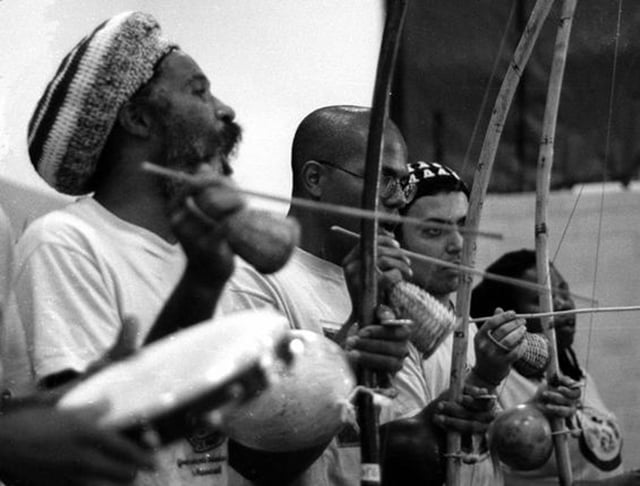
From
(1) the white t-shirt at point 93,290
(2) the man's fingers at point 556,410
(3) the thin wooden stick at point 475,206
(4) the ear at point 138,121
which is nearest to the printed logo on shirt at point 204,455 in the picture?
(1) the white t-shirt at point 93,290

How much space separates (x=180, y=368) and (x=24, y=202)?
2.85 feet

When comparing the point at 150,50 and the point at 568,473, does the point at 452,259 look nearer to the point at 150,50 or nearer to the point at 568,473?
the point at 568,473

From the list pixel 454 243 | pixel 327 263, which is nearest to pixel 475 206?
pixel 454 243

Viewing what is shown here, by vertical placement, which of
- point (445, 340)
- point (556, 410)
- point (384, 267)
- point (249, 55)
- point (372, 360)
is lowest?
point (556, 410)

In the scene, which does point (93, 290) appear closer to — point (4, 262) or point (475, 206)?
point (4, 262)

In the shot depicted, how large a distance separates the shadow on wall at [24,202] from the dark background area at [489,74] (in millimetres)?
900

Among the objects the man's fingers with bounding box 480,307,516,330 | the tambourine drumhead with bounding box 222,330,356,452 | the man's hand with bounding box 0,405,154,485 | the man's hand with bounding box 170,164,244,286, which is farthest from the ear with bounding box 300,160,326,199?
the man's hand with bounding box 0,405,154,485

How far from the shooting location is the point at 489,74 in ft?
10.4

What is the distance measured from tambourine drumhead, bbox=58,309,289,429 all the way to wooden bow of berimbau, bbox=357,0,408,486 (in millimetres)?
509

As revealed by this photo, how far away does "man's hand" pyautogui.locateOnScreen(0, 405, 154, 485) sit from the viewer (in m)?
1.51

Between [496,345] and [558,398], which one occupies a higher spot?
[496,345]

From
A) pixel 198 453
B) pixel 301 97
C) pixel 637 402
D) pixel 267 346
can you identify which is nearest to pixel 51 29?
pixel 301 97

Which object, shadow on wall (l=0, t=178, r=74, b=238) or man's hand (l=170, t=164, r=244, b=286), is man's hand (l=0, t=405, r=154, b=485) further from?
shadow on wall (l=0, t=178, r=74, b=238)

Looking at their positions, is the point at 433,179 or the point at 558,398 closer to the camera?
the point at 558,398
